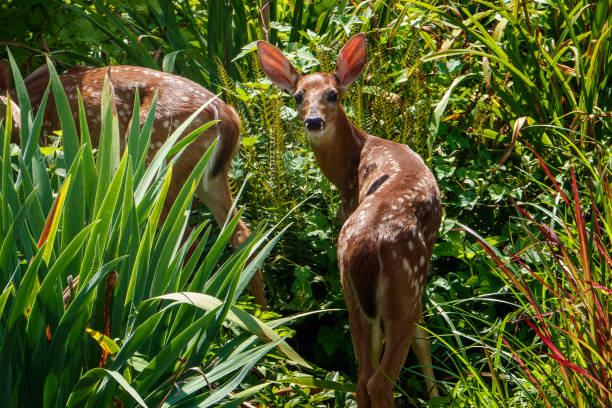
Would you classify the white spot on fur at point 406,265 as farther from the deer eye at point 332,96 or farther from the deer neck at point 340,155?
the deer eye at point 332,96

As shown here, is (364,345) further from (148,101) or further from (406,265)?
(148,101)

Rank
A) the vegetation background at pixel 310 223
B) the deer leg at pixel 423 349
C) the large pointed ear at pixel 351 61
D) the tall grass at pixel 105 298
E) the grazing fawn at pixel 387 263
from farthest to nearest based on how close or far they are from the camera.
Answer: the large pointed ear at pixel 351 61
the deer leg at pixel 423 349
the grazing fawn at pixel 387 263
the vegetation background at pixel 310 223
the tall grass at pixel 105 298

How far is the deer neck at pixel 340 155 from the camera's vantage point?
495 centimetres

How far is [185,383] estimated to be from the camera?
3006 mm

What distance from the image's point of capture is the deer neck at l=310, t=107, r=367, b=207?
16.3 ft

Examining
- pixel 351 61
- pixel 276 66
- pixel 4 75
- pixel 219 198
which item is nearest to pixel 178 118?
pixel 219 198

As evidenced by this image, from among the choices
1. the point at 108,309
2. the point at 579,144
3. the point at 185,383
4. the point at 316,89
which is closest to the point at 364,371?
the point at 185,383

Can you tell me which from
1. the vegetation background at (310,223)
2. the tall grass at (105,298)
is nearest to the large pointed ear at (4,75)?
the vegetation background at (310,223)

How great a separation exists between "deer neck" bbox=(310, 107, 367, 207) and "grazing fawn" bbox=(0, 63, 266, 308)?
1.82 ft

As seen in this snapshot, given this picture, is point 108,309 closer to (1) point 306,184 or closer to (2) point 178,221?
(2) point 178,221

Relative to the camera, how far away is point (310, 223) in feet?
16.7

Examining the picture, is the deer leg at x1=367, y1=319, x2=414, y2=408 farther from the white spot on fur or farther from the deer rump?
the deer rump

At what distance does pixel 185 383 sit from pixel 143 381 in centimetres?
17

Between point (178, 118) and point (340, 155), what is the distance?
0.98 metres
